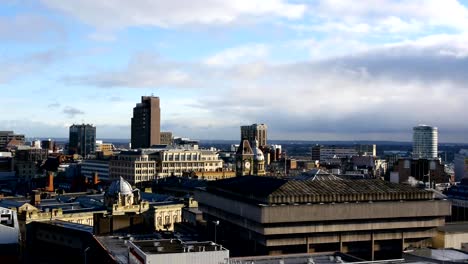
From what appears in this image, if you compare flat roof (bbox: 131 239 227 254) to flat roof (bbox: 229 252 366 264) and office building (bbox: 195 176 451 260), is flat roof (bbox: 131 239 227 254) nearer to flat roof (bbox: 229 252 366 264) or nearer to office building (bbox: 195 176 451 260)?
flat roof (bbox: 229 252 366 264)

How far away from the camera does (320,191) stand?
98875mm

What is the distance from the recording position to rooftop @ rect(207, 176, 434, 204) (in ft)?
313

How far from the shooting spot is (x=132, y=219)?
11038 cm

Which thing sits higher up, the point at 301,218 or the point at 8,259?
the point at 301,218

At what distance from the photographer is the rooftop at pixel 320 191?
95.5 metres

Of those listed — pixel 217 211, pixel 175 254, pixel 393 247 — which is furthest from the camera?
pixel 217 211

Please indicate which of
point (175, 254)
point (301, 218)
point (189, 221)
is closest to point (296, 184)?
point (301, 218)

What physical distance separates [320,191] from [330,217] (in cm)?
476

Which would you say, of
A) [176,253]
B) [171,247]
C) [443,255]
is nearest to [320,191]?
[443,255]

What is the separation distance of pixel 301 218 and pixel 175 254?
30047 mm

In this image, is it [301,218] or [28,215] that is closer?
[301,218]

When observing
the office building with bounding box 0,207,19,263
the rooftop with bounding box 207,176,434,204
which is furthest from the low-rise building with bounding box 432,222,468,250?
the office building with bounding box 0,207,19,263

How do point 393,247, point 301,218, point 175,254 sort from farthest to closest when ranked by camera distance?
point 393,247, point 301,218, point 175,254

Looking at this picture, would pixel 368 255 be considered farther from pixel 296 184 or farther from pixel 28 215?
pixel 28 215
